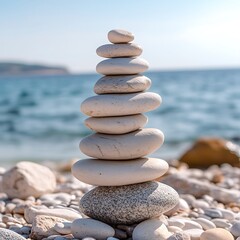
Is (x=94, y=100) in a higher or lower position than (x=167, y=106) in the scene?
higher

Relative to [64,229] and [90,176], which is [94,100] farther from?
[64,229]

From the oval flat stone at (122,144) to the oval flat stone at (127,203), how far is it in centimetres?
23

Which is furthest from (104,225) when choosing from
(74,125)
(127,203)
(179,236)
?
(74,125)

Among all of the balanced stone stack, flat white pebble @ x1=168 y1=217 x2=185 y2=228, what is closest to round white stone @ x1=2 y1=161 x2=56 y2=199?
the balanced stone stack

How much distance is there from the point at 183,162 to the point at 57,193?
5.24 meters

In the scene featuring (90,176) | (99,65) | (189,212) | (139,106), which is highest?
(99,65)

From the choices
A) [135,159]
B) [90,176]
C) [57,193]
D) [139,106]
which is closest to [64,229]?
[90,176]

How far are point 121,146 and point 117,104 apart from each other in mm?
Result: 286

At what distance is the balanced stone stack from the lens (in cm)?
359

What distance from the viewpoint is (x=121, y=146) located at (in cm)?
358

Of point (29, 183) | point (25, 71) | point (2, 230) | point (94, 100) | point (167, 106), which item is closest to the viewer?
point (2, 230)

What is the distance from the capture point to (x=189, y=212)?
4.66 metres

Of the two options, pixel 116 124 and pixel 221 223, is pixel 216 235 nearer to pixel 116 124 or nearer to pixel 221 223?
pixel 221 223

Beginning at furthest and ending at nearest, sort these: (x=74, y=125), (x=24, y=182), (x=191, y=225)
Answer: (x=74, y=125) → (x=24, y=182) → (x=191, y=225)
